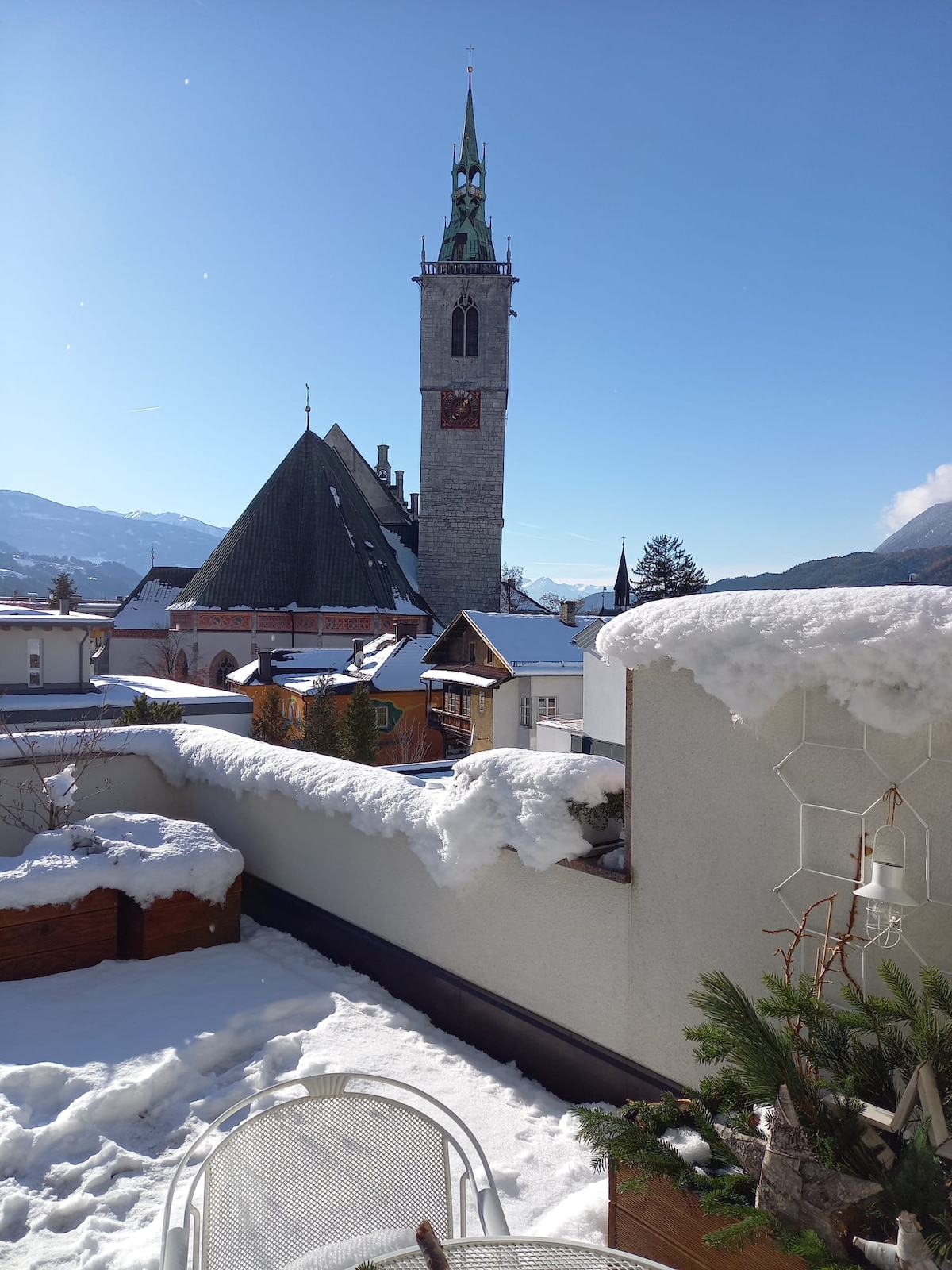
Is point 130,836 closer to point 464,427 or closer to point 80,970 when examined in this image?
point 80,970

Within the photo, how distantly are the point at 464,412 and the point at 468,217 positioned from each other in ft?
29.7

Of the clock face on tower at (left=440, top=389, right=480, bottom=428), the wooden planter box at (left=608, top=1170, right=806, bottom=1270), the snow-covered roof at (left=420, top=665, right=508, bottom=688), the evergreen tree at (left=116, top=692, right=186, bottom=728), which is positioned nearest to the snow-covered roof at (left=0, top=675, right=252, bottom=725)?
the evergreen tree at (left=116, top=692, right=186, bottom=728)

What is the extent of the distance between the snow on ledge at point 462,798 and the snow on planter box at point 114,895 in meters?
0.61

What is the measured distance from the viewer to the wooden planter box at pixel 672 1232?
1716 millimetres

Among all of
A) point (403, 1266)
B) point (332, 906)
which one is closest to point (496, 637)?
point (332, 906)

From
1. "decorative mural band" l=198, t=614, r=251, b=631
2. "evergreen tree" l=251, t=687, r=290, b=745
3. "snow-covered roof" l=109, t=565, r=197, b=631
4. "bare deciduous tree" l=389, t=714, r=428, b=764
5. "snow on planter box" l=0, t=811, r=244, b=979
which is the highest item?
"snow-covered roof" l=109, t=565, r=197, b=631

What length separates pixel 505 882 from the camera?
341 cm

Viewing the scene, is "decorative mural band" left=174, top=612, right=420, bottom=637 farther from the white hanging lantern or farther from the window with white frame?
the white hanging lantern

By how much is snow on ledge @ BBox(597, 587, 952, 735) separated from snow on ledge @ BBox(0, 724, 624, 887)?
729 mm

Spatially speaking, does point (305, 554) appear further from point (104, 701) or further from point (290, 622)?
point (104, 701)

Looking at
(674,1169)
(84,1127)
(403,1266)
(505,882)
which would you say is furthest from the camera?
(505,882)

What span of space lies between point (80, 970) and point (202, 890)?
28.3 inches

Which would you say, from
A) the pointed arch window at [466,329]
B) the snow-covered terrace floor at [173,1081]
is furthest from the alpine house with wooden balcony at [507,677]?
the pointed arch window at [466,329]

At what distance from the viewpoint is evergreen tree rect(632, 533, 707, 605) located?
4644cm
